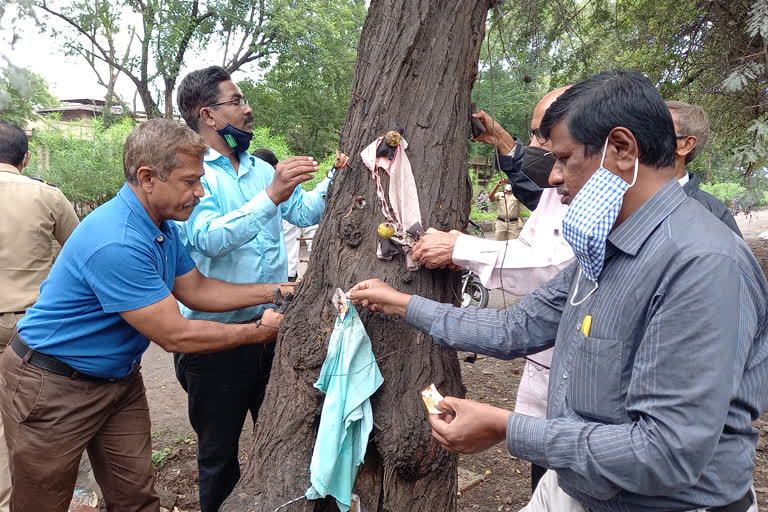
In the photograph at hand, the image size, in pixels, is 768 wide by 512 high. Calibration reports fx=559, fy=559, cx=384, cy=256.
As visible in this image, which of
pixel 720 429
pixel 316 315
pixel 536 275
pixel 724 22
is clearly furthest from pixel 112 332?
pixel 724 22

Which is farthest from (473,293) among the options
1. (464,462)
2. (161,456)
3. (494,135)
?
(494,135)

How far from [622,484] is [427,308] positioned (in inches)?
32.4

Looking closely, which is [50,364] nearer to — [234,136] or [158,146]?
[158,146]

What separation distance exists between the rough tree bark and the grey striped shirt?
878 mm

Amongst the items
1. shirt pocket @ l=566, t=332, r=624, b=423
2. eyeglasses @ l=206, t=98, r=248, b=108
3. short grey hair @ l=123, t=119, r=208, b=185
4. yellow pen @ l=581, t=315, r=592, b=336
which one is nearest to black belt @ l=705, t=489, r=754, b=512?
shirt pocket @ l=566, t=332, r=624, b=423

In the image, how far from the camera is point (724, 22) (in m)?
6.12

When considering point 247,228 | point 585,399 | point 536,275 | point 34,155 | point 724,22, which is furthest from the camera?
point 34,155

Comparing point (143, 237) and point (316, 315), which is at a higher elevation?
point (143, 237)

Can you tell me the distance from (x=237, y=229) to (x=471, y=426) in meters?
1.38

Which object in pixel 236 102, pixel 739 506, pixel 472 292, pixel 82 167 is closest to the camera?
pixel 739 506

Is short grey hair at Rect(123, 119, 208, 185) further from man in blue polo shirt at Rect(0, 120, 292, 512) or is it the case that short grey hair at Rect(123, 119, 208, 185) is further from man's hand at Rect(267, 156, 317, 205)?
man's hand at Rect(267, 156, 317, 205)

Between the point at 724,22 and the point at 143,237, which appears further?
the point at 724,22

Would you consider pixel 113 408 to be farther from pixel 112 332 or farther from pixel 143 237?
pixel 143 237

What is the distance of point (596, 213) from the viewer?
1.26 metres
